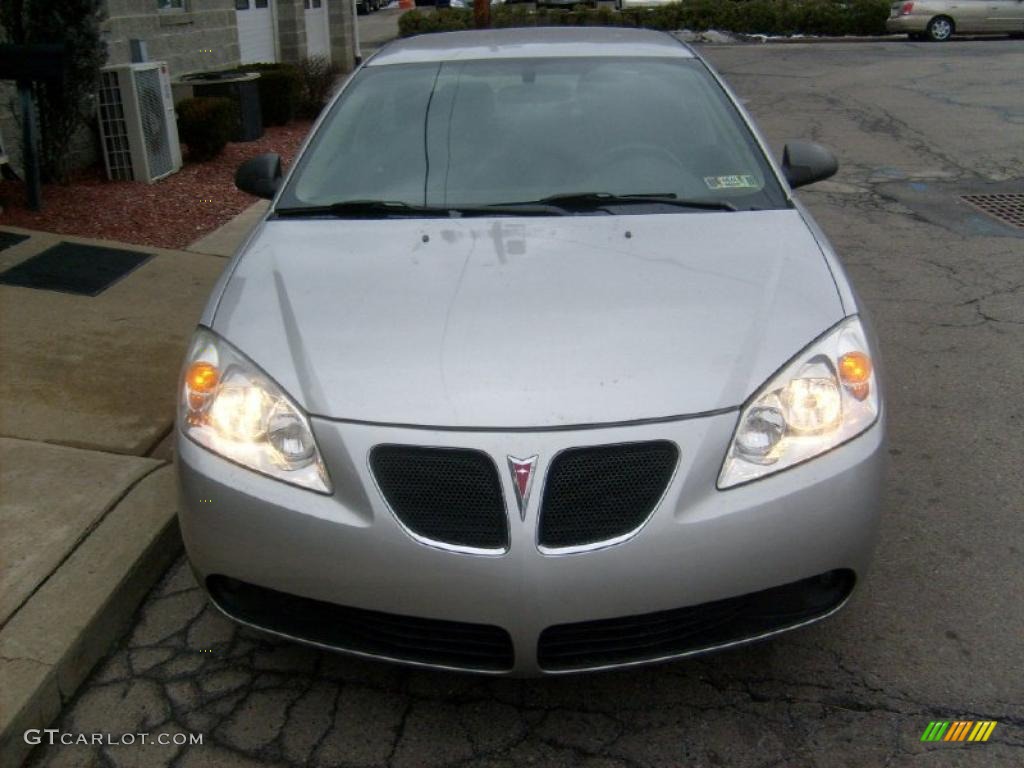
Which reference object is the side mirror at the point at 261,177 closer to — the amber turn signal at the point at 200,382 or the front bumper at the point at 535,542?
the amber turn signal at the point at 200,382

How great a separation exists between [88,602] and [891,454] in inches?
117

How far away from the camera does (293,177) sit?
372 centimetres

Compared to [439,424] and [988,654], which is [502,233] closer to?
[439,424]

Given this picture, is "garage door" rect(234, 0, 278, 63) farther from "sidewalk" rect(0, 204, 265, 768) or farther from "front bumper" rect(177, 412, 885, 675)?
"front bumper" rect(177, 412, 885, 675)

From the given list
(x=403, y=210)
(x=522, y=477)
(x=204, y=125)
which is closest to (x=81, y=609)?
(x=522, y=477)

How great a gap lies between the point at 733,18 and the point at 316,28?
1271 cm

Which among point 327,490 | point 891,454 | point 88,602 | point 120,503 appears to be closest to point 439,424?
point 327,490

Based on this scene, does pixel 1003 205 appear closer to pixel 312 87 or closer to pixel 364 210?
pixel 364 210

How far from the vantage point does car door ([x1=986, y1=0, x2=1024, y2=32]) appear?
23125mm

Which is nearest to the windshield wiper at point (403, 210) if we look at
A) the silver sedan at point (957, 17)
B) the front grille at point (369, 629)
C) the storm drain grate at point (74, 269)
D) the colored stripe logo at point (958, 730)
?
the front grille at point (369, 629)

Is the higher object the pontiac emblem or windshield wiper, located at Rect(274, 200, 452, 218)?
windshield wiper, located at Rect(274, 200, 452, 218)

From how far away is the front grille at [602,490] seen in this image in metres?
2.31

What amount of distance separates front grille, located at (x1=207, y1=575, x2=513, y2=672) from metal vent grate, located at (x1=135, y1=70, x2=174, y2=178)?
6.28 meters

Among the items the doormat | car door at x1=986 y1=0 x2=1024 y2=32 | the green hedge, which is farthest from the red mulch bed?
car door at x1=986 y1=0 x2=1024 y2=32
